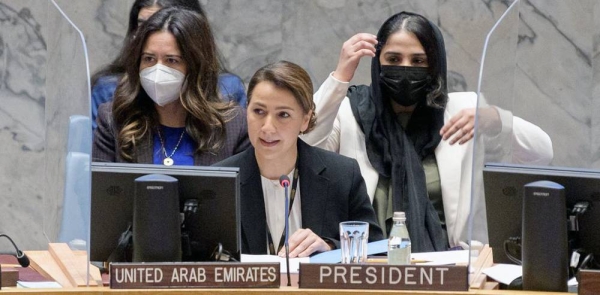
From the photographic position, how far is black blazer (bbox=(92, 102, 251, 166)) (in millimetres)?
3854

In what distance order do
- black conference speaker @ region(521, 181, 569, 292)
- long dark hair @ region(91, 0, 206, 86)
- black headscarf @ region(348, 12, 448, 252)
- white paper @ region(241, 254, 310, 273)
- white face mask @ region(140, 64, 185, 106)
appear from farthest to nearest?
long dark hair @ region(91, 0, 206, 86) < black headscarf @ region(348, 12, 448, 252) < white face mask @ region(140, 64, 185, 106) < white paper @ region(241, 254, 310, 273) < black conference speaker @ region(521, 181, 569, 292)

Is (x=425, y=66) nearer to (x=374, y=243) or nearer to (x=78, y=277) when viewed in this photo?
(x=374, y=243)

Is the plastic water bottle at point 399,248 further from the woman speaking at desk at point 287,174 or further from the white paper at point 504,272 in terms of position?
the woman speaking at desk at point 287,174

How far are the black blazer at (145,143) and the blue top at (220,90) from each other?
0.27ft

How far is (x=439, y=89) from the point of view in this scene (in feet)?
13.4

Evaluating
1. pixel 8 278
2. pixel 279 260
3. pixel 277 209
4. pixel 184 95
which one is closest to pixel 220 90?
pixel 184 95

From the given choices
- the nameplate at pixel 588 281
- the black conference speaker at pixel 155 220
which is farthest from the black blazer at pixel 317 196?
the nameplate at pixel 588 281

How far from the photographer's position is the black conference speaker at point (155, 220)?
2943 millimetres

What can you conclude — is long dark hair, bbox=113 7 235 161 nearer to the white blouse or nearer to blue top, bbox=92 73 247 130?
blue top, bbox=92 73 247 130

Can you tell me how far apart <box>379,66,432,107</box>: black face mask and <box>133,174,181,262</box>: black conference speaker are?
1.31m

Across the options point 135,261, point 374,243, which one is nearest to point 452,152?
point 374,243

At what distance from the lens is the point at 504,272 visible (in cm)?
306

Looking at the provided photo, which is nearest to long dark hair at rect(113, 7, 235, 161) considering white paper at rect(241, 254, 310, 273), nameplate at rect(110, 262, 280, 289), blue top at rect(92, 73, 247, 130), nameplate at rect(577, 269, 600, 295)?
blue top at rect(92, 73, 247, 130)

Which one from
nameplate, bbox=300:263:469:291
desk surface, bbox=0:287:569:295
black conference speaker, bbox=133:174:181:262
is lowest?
desk surface, bbox=0:287:569:295
